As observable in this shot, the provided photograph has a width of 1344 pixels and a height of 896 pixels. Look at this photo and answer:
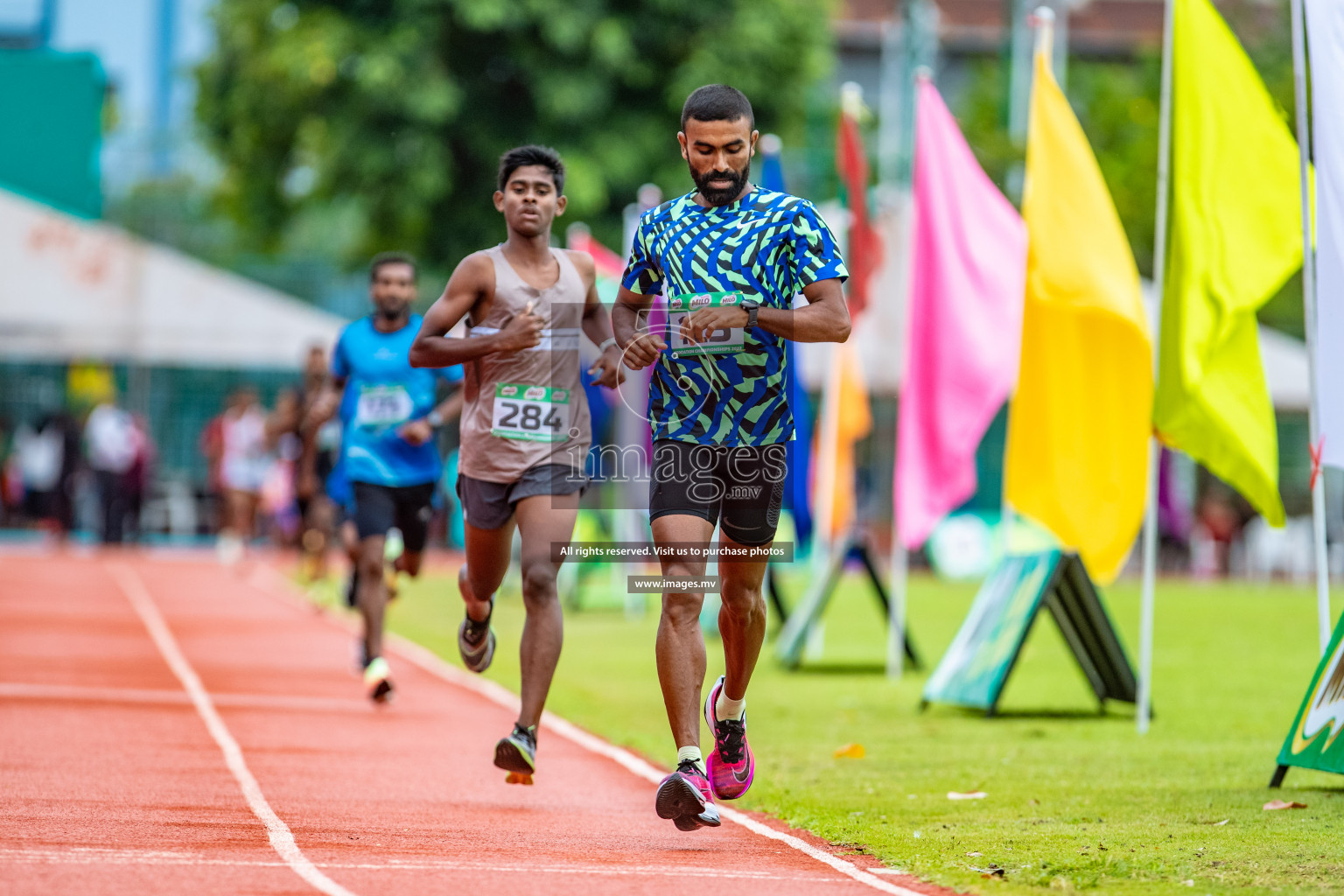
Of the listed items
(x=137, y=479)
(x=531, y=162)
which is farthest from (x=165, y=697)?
(x=137, y=479)

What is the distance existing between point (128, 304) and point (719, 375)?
2452 centimetres

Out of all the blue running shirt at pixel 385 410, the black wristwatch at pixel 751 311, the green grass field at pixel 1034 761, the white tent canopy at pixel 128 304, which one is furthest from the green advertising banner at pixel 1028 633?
the white tent canopy at pixel 128 304

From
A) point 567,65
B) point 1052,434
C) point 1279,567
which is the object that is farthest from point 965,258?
point 1279,567

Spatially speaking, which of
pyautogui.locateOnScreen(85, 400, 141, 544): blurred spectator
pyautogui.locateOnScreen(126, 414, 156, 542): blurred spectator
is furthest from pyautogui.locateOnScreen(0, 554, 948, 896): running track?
pyautogui.locateOnScreen(126, 414, 156, 542): blurred spectator

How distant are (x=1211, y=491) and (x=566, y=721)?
2770 cm

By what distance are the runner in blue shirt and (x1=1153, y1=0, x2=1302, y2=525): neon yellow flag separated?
4.08 meters

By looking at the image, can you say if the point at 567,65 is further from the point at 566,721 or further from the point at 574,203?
the point at 566,721

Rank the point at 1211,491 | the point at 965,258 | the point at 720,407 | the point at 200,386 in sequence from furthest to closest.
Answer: the point at 1211,491, the point at 200,386, the point at 965,258, the point at 720,407

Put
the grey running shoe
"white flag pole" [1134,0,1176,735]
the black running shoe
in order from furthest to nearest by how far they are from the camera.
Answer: "white flag pole" [1134,0,1176,735] → the grey running shoe → the black running shoe

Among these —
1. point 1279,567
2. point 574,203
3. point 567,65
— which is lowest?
point 1279,567

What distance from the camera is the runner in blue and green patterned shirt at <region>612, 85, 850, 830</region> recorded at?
21.4 feet

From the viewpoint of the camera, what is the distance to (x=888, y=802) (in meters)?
7.74

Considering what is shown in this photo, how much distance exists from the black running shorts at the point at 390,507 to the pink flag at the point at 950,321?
11.7 ft

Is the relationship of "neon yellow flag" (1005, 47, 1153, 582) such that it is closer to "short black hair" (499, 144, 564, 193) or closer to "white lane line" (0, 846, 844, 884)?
"short black hair" (499, 144, 564, 193)
